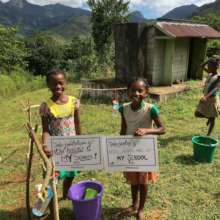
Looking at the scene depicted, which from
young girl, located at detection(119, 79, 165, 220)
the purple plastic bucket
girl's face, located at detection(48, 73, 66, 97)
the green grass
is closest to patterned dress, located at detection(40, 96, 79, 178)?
girl's face, located at detection(48, 73, 66, 97)

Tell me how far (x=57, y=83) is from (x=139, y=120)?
82 centimetres

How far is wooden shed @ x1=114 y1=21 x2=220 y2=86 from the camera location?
30.9 ft

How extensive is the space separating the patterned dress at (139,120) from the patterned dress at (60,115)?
478 mm

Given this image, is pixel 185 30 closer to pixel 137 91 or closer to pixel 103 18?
pixel 137 91

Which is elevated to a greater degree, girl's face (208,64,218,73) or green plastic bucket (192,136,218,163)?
girl's face (208,64,218,73)

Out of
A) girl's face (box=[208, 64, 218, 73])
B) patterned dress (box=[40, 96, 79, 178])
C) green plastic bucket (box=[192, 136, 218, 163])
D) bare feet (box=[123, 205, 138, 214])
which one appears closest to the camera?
patterned dress (box=[40, 96, 79, 178])

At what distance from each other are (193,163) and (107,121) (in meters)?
3.03

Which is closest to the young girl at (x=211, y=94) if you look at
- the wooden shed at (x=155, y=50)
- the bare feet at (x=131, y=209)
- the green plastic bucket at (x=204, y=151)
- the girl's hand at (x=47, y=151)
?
the green plastic bucket at (x=204, y=151)

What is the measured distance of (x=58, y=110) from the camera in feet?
9.21

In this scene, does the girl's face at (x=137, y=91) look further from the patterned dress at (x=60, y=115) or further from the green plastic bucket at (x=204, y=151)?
the green plastic bucket at (x=204, y=151)

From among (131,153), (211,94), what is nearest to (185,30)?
(211,94)

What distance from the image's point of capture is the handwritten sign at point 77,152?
255 cm

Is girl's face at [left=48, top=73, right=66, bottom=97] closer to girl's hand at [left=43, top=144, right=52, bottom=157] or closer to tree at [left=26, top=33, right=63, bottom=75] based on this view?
girl's hand at [left=43, top=144, right=52, bottom=157]

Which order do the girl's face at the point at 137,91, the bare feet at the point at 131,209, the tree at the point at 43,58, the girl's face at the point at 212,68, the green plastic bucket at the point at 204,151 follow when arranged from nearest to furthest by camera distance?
→ 1. the girl's face at the point at 137,91
2. the bare feet at the point at 131,209
3. the green plastic bucket at the point at 204,151
4. the girl's face at the point at 212,68
5. the tree at the point at 43,58
